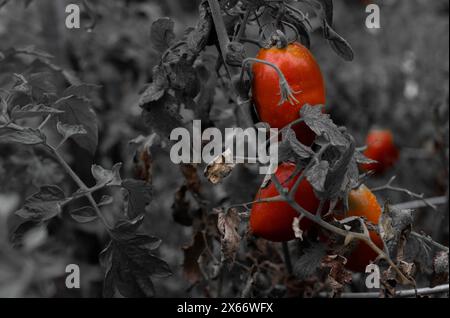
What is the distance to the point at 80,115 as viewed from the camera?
0.92 meters

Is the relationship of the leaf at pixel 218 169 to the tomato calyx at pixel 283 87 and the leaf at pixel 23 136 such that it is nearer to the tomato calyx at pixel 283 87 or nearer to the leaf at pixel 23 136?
the tomato calyx at pixel 283 87

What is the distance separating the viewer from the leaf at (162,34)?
90 cm

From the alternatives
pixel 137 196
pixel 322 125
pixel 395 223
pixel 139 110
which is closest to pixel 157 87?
pixel 137 196

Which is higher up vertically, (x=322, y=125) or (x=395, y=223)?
(x=322, y=125)

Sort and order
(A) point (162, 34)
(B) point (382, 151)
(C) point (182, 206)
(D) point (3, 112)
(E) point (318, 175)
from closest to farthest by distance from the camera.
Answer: (E) point (318, 175)
(D) point (3, 112)
(A) point (162, 34)
(C) point (182, 206)
(B) point (382, 151)

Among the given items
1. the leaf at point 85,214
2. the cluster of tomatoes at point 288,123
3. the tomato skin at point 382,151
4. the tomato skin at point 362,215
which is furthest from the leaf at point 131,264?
the tomato skin at point 382,151

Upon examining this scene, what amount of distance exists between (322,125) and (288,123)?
53 millimetres

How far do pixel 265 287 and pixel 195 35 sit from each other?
409 mm

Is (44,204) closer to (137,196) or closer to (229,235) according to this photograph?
(137,196)

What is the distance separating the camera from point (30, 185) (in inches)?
45.7

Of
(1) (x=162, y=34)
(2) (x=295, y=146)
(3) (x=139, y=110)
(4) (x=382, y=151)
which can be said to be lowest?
(4) (x=382, y=151)

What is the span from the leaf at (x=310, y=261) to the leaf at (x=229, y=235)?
0.30 ft
